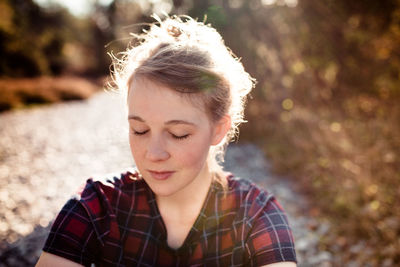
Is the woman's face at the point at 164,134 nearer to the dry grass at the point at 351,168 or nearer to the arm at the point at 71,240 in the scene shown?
the arm at the point at 71,240

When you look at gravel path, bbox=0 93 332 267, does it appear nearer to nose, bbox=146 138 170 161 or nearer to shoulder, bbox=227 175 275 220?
nose, bbox=146 138 170 161

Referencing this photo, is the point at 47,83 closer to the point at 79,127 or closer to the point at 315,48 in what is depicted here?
the point at 79,127

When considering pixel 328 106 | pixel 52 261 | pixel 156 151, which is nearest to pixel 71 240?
pixel 52 261

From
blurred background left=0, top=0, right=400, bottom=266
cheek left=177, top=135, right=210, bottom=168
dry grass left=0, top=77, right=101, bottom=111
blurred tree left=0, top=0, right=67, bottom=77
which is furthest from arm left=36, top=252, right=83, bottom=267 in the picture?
blurred tree left=0, top=0, right=67, bottom=77

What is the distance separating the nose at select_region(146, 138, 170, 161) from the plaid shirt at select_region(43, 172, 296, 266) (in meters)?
0.38

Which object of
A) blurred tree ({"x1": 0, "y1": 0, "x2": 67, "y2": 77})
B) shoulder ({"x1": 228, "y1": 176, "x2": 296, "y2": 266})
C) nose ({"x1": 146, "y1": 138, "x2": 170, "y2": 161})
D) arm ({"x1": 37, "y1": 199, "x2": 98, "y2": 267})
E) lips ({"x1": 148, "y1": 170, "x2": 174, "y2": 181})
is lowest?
arm ({"x1": 37, "y1": 199, "x2": 98, "y2": 267})

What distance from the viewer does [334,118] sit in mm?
6848

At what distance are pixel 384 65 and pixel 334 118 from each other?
155 cm

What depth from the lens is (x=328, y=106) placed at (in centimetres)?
770

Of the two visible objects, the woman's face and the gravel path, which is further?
the gravel path

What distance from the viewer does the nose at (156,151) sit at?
1665mm

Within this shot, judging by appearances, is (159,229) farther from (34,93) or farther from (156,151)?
(34,93)

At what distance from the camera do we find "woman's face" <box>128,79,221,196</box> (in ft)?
5.45

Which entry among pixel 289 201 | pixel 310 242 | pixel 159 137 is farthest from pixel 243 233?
pixel 289 201
